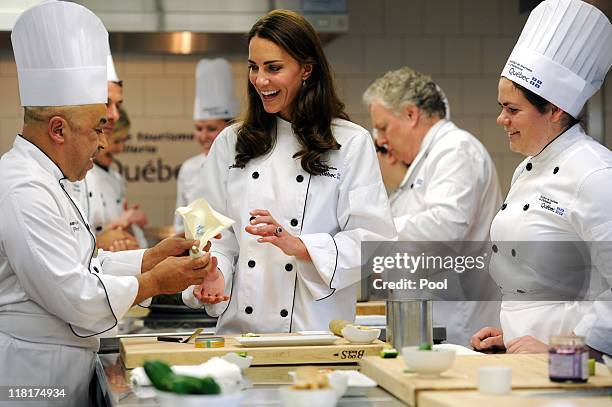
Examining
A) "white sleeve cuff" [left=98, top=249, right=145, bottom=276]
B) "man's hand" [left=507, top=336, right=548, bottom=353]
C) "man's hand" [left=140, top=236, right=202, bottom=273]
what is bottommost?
"man's hand" [left=507, top=336, right=548, bottom=353]

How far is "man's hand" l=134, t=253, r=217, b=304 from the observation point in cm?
264

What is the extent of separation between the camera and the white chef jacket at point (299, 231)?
3.08 m

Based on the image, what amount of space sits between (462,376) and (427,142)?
260 cm

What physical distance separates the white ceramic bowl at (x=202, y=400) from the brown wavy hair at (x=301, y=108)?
1.39 metres

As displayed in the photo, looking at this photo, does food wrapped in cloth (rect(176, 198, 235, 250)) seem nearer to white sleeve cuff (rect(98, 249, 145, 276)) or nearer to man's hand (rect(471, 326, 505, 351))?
white sleeve cuff (rect(98, 249, 145, 276))

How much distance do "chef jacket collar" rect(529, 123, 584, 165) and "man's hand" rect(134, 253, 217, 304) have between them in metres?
1.00

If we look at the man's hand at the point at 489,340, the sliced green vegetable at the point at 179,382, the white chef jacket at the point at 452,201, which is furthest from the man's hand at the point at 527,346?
the white chef jacket at the point at 452,201

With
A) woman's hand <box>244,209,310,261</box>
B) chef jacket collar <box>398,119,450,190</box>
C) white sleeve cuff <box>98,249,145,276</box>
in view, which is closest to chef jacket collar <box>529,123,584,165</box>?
woman's hand <box>244,209,310,261</box>

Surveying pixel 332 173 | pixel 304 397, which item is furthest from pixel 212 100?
pixel 304 397

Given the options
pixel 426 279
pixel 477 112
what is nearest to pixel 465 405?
pixel 426 279

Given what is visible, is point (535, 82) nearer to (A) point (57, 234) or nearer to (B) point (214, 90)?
(A) point (57, 234)

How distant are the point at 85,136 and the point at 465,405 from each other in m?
1.34

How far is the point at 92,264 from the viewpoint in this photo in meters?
2.77

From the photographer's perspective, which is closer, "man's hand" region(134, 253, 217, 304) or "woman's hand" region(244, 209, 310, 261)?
"man's hand" region(134, 253, 217, 304)
